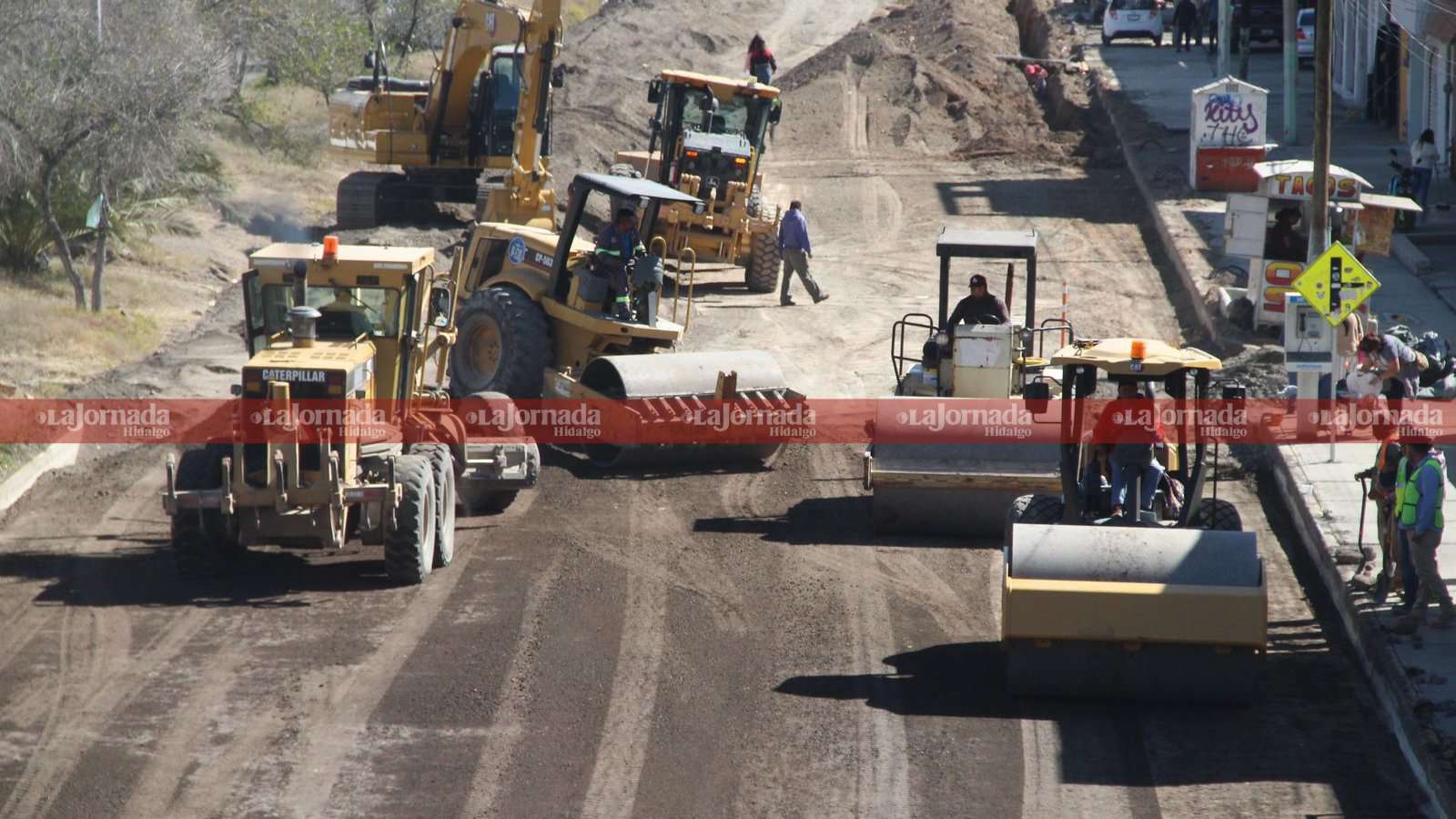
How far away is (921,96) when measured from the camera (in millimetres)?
41938

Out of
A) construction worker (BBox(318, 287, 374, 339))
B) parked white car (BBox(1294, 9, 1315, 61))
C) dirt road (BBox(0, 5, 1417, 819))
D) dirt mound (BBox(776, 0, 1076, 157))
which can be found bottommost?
dirt road (BBox(0, 5, 1417, 819))

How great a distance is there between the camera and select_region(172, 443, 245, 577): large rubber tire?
13797 millimetres

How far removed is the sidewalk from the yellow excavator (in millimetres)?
11399

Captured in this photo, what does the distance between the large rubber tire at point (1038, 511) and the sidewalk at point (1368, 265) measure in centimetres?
245

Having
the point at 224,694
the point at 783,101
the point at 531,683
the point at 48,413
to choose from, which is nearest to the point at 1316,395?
the point at 531,683

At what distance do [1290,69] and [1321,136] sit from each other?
16.4m

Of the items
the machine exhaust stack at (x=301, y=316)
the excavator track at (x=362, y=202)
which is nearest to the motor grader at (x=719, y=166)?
the excavator track at (x=362, y=202)

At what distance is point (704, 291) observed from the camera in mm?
28016

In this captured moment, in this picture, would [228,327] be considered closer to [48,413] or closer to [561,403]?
[48,413]

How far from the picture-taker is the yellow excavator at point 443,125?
2775 centimetres

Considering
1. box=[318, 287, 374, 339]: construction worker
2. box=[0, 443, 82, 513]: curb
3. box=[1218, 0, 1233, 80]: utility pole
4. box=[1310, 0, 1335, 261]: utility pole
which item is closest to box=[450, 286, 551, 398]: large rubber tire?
box=[318, 287, 374, 339]: construction worker

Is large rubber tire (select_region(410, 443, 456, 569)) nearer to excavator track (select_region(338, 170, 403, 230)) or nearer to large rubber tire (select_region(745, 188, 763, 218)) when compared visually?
large rubber tire (select_region(745, 188, 763, 218))

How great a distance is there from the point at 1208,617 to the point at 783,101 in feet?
107

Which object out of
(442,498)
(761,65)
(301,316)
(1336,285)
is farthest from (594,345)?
(761,65)
